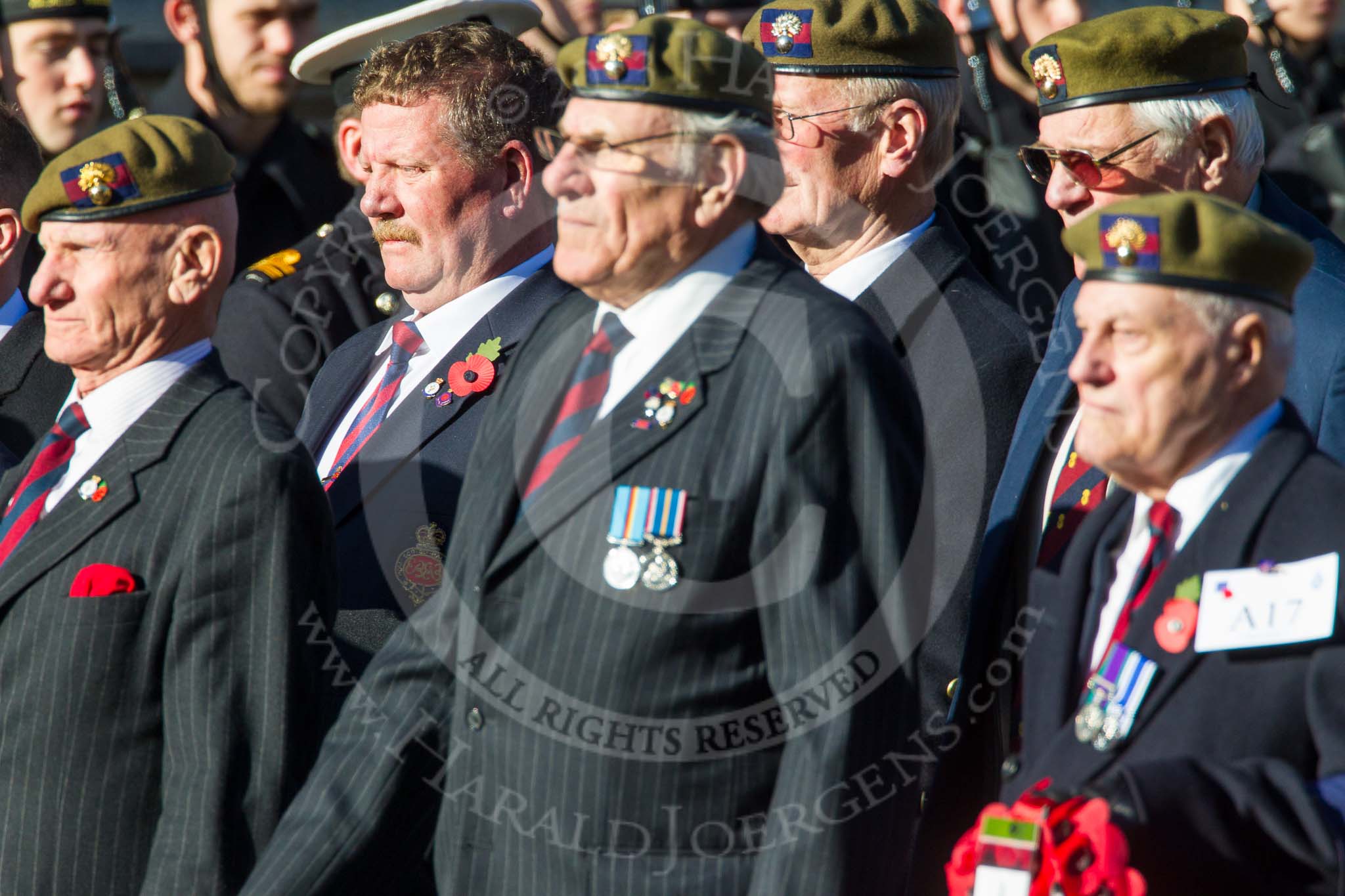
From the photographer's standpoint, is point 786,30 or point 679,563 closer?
point 679,563

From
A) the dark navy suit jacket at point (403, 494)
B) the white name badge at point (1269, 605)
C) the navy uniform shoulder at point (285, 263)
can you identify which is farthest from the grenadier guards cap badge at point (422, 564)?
the white name badge at point (1269, 605)

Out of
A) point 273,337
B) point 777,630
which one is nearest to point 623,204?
point 777,630

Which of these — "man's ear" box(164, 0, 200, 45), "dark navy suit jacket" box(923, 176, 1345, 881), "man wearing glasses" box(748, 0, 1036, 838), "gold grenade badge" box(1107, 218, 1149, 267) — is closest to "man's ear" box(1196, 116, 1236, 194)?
"dark navy suit jacket" box(923, 176, 1345, 881)

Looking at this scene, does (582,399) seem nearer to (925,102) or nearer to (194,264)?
(194,264)

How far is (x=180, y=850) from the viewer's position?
3133 mm

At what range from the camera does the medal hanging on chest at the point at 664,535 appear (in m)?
2.77

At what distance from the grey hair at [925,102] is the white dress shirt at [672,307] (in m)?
1.24

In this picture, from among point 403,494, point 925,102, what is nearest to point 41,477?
point 403,494

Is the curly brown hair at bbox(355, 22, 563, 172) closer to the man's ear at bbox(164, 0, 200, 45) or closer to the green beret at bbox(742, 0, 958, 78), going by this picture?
the green beret at bbox(742, 0, 958, 78)

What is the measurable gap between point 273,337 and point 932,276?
1.94m

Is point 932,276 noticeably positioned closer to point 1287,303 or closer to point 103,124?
point 1287,303

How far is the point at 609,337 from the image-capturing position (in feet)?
10.1

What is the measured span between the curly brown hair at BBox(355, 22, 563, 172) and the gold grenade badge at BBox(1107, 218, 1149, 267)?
1947 millimetres

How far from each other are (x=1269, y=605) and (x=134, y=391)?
80.8 inches
